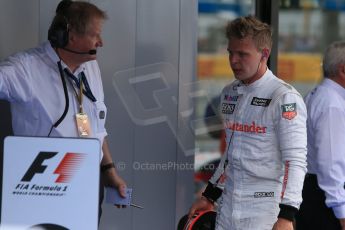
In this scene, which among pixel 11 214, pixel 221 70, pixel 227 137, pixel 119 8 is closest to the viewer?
pixel 11 214

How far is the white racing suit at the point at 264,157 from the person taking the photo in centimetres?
314

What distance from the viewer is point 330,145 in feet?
12.6

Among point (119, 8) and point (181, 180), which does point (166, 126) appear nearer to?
point (181, 180)

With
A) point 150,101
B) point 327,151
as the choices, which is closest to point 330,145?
point 327,151

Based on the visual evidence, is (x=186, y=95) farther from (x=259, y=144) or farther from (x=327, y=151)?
(x=259, y=144)

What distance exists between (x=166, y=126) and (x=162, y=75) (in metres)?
0.34

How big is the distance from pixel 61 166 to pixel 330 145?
5.69ft

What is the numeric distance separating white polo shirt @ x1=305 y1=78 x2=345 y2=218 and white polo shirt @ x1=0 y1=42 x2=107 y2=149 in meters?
1.20

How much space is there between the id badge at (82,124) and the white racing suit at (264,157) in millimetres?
683

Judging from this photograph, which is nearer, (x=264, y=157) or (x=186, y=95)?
(x=264, y=157)

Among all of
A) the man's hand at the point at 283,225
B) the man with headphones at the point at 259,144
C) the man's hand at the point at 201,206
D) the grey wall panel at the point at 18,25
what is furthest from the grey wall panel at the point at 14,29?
the man's hand at the point at 283,225

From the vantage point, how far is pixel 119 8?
476cm

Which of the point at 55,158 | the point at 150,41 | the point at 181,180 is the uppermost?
the point at 150,41

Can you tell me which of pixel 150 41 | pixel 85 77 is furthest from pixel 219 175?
pixel 150 41
